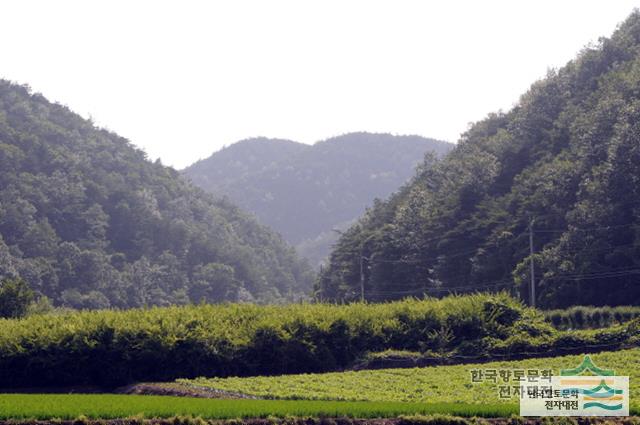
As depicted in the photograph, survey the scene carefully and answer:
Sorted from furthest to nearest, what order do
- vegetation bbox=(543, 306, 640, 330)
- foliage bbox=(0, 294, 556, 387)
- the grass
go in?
1. vegetation bbox=(543, 306, 640, 330)
2. foliage bbox=(0, 294, 556, 387)
3. the grass

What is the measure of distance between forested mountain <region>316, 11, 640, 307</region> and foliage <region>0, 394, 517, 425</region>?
44.5 metres

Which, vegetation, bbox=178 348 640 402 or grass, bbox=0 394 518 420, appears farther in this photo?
vegetation, bbox=178 348 640 402

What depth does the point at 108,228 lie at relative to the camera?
13112 centimetres

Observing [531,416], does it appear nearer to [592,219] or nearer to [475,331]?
[475,331]

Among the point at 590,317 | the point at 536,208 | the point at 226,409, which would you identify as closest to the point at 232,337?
the point at 226,409

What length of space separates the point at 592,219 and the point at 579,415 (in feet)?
153

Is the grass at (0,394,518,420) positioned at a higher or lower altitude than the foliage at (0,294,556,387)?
lower

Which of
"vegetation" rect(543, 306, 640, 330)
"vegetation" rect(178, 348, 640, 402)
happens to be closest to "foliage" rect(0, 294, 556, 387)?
"vegetation" rect(178, 348, 640, 402)

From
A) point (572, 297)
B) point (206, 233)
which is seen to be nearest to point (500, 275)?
point (572, 297)

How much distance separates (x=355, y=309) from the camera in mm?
51281

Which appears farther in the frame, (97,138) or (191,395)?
(97,138)

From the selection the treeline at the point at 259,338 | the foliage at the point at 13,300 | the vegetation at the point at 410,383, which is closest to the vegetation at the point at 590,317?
the treeline at the point at 259,338

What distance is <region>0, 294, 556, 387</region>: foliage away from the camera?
43.1m

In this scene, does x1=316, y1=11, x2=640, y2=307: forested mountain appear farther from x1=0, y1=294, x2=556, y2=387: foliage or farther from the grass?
the grass
